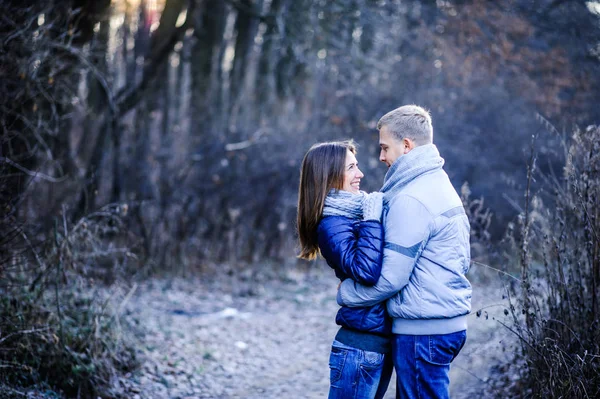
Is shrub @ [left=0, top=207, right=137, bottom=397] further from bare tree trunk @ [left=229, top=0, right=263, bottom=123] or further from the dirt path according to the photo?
bare tree trunk @ [left=229, top=0, right=263, bottom=123]

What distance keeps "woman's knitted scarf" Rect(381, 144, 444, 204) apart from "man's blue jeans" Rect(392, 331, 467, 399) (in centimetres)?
74

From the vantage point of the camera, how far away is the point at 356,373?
126 inches

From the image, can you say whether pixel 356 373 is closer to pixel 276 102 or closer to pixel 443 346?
pixel 443 346

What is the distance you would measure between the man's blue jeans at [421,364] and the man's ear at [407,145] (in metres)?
0.97

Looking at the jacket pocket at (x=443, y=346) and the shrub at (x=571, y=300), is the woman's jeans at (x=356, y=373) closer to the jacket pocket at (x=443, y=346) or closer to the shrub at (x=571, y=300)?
the jacket pocket at (x=443, y=346)

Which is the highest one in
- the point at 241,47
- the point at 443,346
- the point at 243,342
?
the point at 241,47

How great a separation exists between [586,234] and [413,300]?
1.97 meters

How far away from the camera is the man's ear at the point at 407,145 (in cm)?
334

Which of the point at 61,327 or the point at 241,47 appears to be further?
the point at 241,47

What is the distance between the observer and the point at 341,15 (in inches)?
491

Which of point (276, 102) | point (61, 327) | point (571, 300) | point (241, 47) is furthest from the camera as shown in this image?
point (241, 47)

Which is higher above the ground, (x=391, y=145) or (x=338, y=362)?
(x=391, y=145)

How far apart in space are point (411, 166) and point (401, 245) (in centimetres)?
44

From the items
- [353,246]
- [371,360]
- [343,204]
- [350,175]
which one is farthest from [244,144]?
[371,360]
